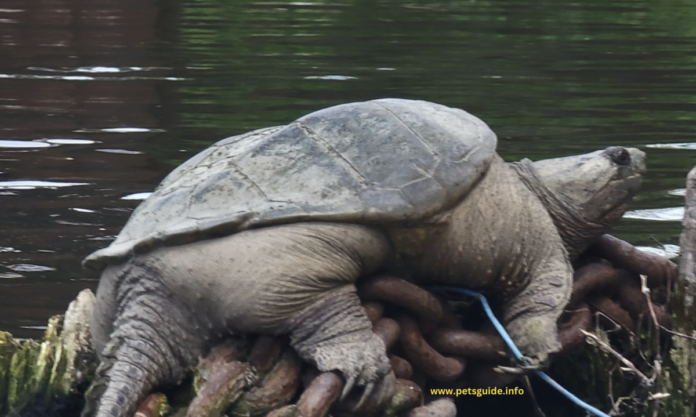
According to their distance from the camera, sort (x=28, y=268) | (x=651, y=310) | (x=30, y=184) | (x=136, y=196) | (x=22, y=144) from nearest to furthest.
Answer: (x=651, y=310) → (x=28, y=268) → (x=136, y=196) → (x=30, y=184) → (x=22, y=144)

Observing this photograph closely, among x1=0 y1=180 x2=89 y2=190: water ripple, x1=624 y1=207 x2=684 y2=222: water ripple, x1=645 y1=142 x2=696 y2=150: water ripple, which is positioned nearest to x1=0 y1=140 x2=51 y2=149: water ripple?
x1=0 y1=180 x2=89 y2=190: water ripple

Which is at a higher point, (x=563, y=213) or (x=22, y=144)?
(x=563, y=213)

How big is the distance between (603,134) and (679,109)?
133cm

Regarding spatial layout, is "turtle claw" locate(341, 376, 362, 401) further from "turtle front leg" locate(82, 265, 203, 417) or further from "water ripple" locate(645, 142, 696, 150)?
"water ripple" locate(645, 142, 696, 150)

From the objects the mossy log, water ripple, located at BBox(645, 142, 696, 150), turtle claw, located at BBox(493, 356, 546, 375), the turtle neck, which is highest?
the turtle neck

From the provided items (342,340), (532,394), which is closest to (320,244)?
(342,340)

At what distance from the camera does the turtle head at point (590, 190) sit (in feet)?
11.4

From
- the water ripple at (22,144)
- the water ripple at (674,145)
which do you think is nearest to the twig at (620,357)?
the water ripple at (674,145)

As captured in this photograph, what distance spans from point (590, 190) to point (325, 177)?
920 millimetres

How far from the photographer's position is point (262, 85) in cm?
1073

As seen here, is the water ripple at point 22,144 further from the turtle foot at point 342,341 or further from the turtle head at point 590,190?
the turtle foot at point 342,341

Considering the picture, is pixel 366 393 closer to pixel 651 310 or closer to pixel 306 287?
pixel 306 287

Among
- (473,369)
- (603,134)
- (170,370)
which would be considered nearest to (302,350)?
(170,370)

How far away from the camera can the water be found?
6398mm
